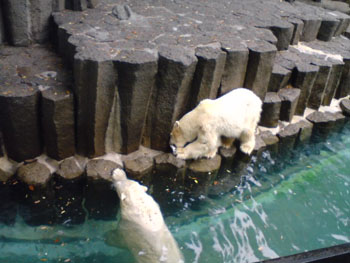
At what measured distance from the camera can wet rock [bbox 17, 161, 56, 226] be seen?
4141 mm

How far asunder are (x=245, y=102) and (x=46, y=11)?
10.6 feet

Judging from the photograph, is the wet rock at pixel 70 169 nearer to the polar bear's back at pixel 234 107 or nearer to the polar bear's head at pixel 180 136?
the polar bear's head at pixel 180 136

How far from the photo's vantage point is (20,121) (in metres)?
4.23

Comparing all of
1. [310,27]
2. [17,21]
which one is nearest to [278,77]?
[310,27]

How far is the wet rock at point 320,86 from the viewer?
638cm

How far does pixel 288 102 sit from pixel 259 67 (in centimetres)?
91

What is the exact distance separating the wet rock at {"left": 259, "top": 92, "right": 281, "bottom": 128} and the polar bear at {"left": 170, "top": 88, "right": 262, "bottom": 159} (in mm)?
746

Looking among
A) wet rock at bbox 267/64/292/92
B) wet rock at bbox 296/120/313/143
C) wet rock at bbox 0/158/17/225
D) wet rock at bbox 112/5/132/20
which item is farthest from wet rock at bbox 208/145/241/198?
wet rock at bbox 112/5/132/20

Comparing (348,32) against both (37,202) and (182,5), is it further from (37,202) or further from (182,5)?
(37,202)

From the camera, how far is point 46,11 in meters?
5.43

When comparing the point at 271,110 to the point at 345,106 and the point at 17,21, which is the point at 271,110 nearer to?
the point at 345,106

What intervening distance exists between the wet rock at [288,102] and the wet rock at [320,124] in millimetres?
509

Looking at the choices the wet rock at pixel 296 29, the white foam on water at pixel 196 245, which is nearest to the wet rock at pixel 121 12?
the wet rock at pixel 296 29

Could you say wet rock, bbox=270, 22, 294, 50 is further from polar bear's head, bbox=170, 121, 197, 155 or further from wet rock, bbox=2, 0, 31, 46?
wet rock, bbox=2, 0, 31, 46
